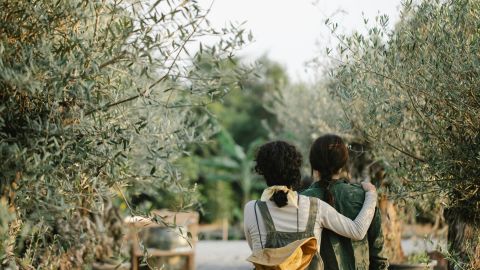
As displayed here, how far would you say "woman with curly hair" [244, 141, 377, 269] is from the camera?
4.11 m

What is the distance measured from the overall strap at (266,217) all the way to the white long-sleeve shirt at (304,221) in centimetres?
2

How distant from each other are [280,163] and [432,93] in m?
1.66

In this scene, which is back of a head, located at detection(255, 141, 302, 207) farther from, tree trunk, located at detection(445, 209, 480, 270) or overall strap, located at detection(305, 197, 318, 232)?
tree trunk, located at detection(445, 209, 480, 270)

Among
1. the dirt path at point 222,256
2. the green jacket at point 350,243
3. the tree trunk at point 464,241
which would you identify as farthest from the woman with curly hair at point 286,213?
the dirt path at point 222,256

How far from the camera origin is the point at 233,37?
14.9ft

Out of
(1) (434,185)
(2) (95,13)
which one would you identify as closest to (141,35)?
(2) (95,13)

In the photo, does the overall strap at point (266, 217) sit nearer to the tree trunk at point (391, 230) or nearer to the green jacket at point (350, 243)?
the green jacket at point (350, 243)

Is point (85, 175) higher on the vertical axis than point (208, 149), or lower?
lower

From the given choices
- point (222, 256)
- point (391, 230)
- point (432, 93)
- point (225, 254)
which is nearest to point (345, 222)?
point (432, 93)

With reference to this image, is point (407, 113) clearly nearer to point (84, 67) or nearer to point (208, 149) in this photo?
point (84, 67)

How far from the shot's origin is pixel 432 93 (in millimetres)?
5301

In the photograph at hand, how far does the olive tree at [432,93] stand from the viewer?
5.16 metres

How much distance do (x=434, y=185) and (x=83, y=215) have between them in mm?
3777

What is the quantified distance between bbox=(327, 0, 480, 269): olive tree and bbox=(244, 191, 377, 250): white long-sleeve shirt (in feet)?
4.63
